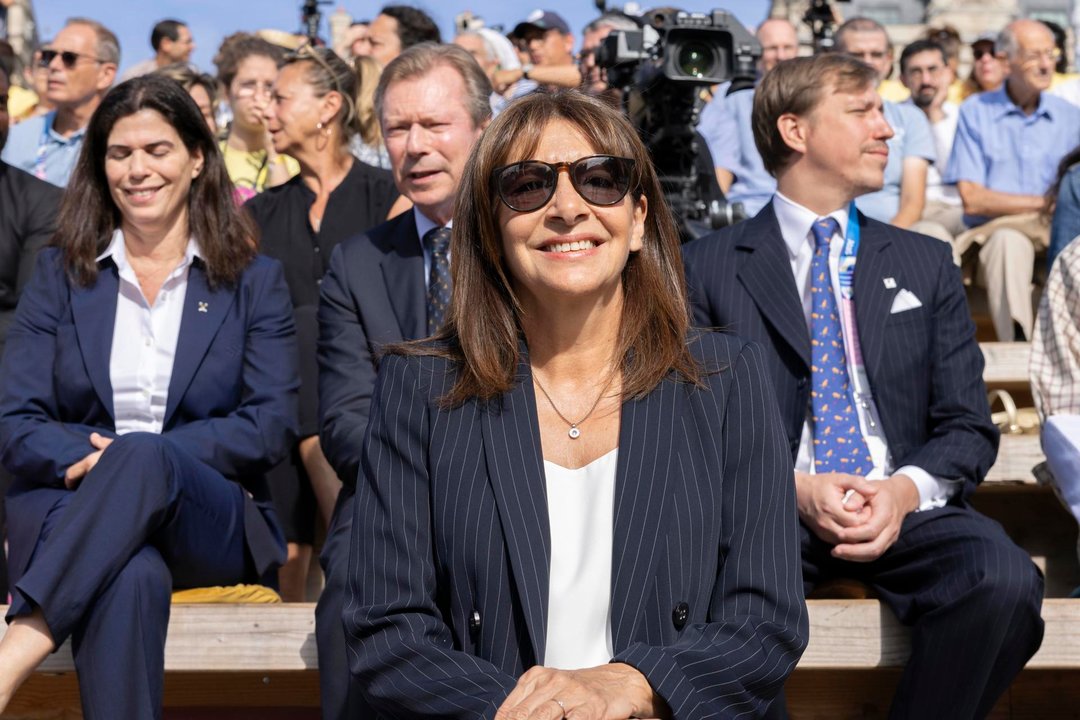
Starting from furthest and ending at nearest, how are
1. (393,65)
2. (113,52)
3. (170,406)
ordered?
(113,52) → (393,65) → (170,406)

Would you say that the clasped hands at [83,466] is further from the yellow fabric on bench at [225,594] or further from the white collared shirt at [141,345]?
the yellow fabric on bench at [225,594]

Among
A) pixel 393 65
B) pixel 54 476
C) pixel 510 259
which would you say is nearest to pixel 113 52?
pixel 393 65

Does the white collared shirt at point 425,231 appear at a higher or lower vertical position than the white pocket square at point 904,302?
higher

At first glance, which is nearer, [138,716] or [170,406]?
[138,716]

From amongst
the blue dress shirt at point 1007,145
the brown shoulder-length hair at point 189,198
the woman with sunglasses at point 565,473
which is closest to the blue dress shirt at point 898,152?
the blue dress shirt at point 1007,145

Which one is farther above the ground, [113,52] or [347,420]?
[113,52]

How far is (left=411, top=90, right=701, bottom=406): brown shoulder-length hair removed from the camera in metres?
2.21

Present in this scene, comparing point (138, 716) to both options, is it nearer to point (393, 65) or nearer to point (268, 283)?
point (268, 283)

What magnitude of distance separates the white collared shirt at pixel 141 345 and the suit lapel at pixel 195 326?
20 millimetres

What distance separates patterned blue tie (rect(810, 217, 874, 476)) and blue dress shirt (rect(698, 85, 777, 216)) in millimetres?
2925

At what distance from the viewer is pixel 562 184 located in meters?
2.20

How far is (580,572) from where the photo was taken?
215 centimetres

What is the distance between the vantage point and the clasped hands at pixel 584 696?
1908mm

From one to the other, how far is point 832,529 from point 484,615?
101cm
